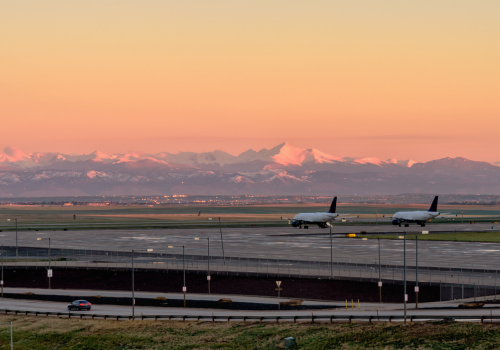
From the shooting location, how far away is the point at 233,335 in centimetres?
6800

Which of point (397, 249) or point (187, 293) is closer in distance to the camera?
point (187, 293)

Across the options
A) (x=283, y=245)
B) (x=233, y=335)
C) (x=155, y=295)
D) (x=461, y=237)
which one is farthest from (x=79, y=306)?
(x=461, y=237)

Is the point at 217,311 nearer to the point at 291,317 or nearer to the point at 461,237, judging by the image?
the point at 291,317

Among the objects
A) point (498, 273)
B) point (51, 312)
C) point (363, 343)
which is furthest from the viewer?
point (498, 273)

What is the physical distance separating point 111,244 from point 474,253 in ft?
264

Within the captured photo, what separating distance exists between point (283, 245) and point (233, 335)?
83619 mm

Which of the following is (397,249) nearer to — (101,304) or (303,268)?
(303,268)

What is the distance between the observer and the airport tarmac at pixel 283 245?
4756 inches

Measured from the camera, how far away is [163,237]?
586ft

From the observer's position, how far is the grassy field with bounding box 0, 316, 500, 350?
2381 inches

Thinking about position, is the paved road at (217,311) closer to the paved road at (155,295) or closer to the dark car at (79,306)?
the dark car at (79,306)

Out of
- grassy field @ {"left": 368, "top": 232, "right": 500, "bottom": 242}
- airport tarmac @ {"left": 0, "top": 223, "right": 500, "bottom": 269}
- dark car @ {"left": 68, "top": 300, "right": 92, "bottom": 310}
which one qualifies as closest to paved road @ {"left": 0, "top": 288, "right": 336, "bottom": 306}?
dark car @ {"left": 68, "top": 300, "right": 92, "bottom": 310}

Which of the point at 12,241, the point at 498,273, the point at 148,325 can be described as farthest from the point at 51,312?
the point at 12,241

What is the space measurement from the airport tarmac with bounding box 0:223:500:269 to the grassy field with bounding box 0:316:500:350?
4789cm
